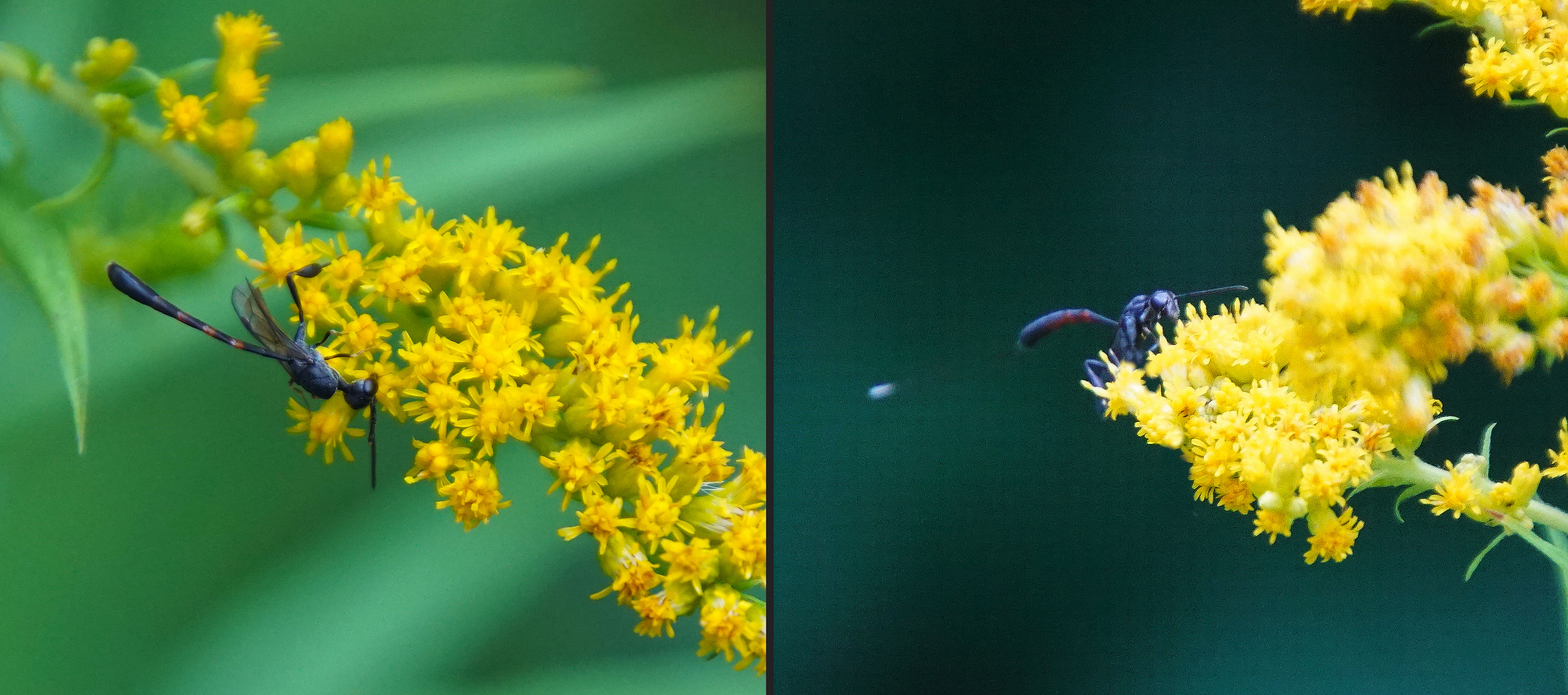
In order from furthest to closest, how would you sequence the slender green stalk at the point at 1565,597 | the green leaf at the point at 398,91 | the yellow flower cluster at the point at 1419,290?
1. the slender green stalk at the point at 1565,597
2. the green leaf at the point at 398,91
3. the yellow flower cluster at the point at 1419,290

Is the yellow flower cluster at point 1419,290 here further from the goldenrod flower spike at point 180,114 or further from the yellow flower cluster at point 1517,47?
the goldenrod flower spike at point 180,114

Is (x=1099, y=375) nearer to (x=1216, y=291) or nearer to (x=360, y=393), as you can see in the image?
(x=1216, y=291)

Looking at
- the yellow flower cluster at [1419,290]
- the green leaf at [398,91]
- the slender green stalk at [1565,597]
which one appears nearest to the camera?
the yellow flower cluster at [1419,290]

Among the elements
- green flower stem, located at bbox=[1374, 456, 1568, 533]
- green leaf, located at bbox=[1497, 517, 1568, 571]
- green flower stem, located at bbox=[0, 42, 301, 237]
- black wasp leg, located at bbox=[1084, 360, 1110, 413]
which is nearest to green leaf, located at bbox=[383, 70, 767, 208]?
green flower stem, located at bbox=[0, 42, 301, 237]

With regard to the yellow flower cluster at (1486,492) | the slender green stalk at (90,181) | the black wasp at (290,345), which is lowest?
the yellow flower cluster at (1486,492)

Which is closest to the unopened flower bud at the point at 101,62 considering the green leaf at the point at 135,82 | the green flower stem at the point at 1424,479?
the green leaf at the point at 135,82

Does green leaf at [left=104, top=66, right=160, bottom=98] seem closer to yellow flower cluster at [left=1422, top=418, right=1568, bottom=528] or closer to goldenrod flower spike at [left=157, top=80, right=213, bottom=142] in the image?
goldenrod flower spike at [left=157, top=80, right=213, bottom=142]

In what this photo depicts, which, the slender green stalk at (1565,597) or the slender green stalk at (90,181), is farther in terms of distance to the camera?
the slender green stalk at (1565,597)

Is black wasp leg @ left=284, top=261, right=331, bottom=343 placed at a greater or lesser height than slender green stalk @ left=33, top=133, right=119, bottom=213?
lesser
